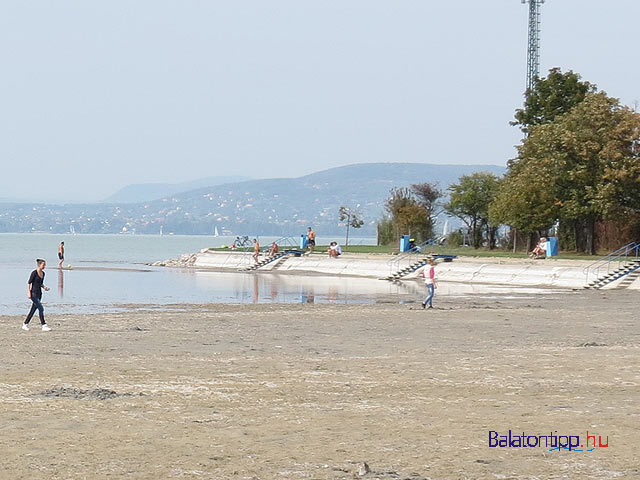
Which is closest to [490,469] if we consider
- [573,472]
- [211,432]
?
[573,472]

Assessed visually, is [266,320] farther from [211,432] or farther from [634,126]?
[634,126]

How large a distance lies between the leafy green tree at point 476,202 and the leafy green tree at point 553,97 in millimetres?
6775

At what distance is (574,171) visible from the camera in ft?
190

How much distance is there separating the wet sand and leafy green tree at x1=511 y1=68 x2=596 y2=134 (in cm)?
4818

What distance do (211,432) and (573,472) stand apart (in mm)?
3909

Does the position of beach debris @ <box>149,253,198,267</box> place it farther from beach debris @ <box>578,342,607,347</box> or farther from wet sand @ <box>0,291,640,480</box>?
beach debris @ <box>578,342,607,347</box>

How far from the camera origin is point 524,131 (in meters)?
72.9

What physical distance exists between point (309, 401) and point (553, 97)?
198 feet

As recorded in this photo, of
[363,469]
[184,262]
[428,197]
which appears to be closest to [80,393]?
[363,469]

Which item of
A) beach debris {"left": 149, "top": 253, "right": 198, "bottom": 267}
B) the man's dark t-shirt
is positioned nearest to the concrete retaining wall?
beach debris {"left": 149, "top": 253, "right": 198, "bottom": 267}

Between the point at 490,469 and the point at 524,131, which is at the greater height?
the point at 524,131

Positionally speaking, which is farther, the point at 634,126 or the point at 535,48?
the point at 535,48

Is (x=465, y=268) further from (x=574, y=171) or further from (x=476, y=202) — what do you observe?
(x=476, y=202)

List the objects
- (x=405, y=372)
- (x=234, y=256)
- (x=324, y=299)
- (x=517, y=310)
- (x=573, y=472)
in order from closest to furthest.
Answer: (x=573, y=472), (x=405, y=372), (x=517, y=310), (x=324, y=299), (x=234, y=256)
